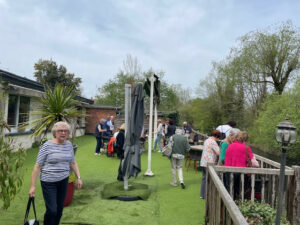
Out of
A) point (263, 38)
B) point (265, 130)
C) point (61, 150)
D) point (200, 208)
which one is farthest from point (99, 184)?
Result: point (263, 38)

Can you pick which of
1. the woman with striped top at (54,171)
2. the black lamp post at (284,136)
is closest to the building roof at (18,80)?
the woman with striped top at (54,171)

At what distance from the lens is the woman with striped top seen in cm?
296

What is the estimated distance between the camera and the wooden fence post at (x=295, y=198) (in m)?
3.82

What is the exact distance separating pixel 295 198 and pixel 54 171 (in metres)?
3.62

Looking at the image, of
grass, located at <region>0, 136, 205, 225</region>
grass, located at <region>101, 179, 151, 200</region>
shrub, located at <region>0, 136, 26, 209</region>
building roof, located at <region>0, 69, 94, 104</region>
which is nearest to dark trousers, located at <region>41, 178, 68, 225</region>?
grass, located at <region>0, 136, 205, 225</region>

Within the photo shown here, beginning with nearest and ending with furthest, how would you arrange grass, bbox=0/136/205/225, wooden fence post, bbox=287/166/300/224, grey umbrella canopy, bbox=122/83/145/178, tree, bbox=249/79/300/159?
wooden fence post, bbox=287/166/300/224 → grass, bbox=0/136/205/225 → grey umbrella canopy, bbox=122/83/145/178 → tree, bbox=249/79/300/159

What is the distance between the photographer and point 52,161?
3016 mm

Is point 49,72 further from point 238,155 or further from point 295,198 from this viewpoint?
point 295,198

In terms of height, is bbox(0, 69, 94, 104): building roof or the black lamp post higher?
bbox(0, 69, 94, 104): building roof

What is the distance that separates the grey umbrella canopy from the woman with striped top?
7.05 feet

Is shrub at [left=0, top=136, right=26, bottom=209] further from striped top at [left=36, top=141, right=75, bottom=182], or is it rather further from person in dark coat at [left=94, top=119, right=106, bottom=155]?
person in dark coat at [left=94, top=119, right=106, bottom=155]

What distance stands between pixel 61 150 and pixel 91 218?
155 cm

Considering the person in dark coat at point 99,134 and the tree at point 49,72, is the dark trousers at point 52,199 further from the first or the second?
the tree at point 49,72

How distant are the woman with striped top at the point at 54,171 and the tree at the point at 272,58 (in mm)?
20388
